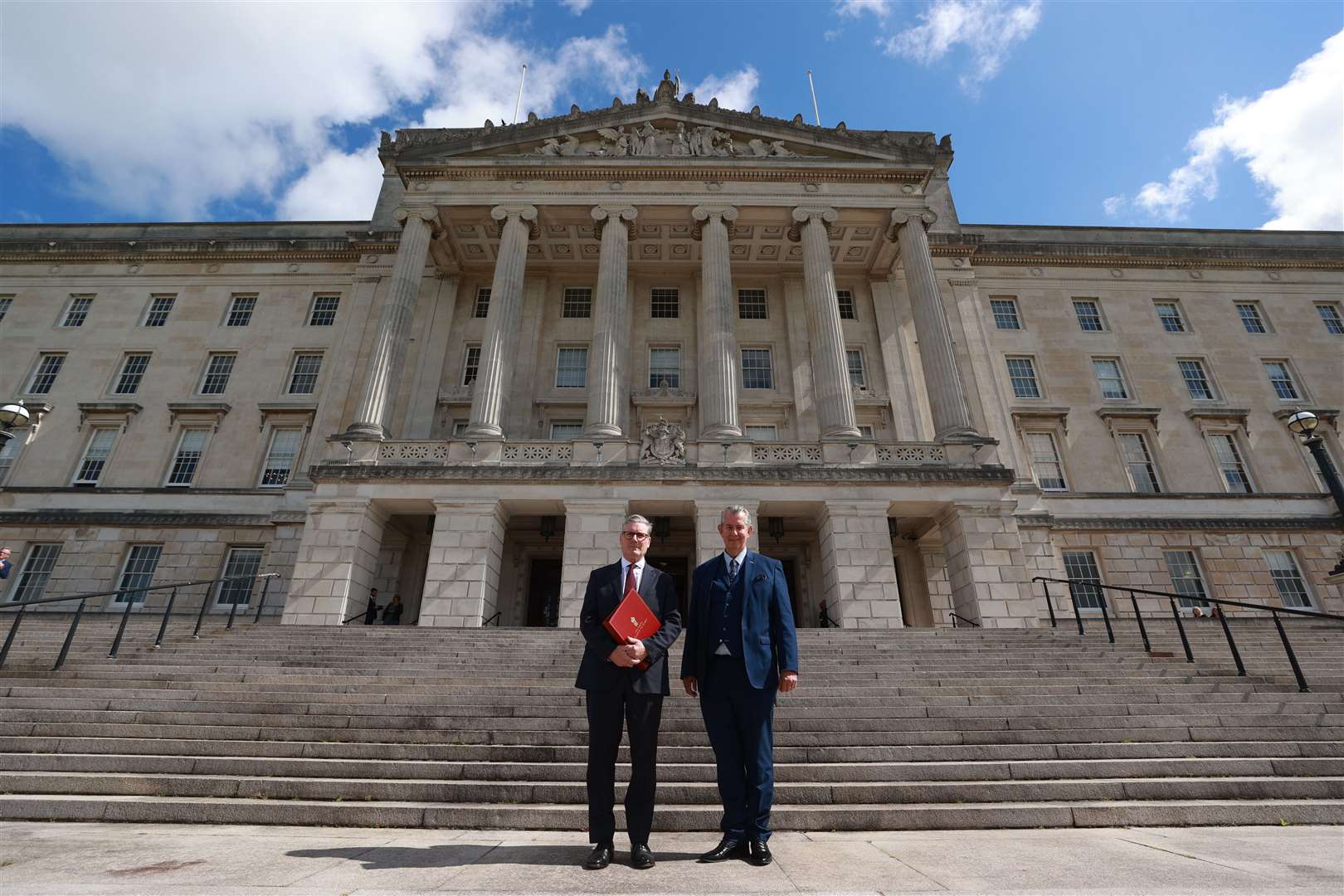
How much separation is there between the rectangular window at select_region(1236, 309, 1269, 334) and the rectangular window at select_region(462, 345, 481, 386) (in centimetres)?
3210

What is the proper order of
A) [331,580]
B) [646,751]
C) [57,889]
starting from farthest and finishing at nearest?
[331,580]
[646,751]
[57,889]

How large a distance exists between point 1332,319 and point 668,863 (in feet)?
123

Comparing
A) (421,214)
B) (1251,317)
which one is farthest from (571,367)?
(1251,317)

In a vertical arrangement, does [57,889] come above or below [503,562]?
below

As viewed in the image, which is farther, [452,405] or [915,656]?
[452,405]

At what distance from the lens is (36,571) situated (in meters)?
20.9

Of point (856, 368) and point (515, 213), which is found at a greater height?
point (515, 213)

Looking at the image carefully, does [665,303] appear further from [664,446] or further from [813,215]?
[664,446]

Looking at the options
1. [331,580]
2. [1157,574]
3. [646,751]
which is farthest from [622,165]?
[1157,574]

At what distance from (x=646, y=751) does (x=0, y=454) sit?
98.5 ft

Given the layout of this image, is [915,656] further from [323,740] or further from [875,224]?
[875,224]

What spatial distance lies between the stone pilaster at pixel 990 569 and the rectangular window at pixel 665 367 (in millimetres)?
10901

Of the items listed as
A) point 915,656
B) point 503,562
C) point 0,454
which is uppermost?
point 0,454

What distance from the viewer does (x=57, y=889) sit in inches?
123
